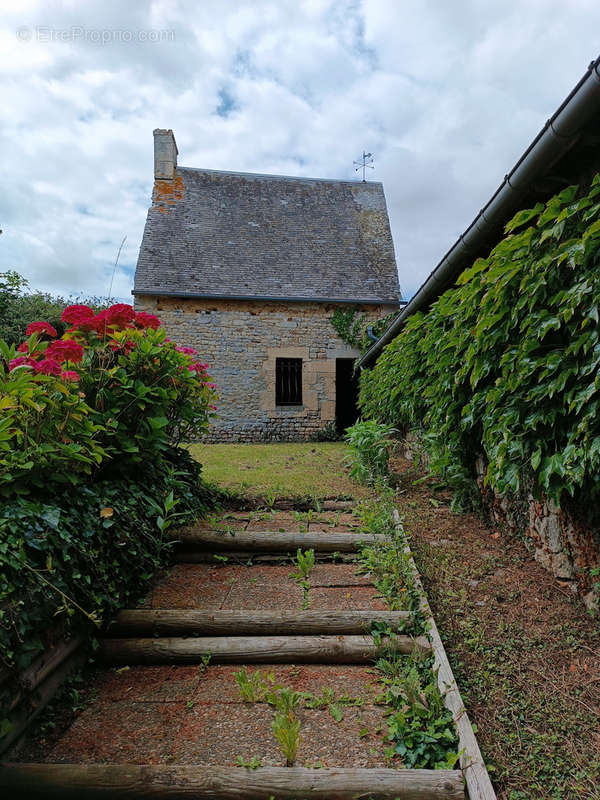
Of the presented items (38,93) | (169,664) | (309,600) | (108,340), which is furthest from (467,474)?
(38,93)

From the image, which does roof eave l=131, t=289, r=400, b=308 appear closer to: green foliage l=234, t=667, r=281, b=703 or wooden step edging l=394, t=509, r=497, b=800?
wooden step edging l=394, t=509, r=497, b=800

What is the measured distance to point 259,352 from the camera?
38.6ft

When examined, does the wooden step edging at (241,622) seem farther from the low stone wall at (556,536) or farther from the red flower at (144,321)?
the red flower at (144,321)

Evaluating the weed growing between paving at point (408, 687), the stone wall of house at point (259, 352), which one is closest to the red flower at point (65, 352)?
the weed growing between paving at point (408, 687)

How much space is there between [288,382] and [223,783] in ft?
35.0

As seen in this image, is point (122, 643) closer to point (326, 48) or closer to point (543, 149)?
point (543, 149)

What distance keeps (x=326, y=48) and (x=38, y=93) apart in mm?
2960

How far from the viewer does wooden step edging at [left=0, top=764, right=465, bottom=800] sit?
1.59m

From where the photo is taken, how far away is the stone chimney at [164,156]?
42.0 ft

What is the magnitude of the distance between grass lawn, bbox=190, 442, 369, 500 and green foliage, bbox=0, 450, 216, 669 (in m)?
1.73

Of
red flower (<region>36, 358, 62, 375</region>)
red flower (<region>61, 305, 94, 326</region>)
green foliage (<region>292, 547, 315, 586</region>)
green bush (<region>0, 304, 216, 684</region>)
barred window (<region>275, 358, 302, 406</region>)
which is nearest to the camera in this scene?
green bush (<region>0, 304, 216, 684</region>)

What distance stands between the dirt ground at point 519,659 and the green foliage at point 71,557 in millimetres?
1810

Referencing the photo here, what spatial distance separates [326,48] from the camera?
467 cm

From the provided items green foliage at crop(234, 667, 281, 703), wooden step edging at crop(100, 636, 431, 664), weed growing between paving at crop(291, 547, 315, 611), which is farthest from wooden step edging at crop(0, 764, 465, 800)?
weed growing between paving at crop(291, 547, 315, 611)
